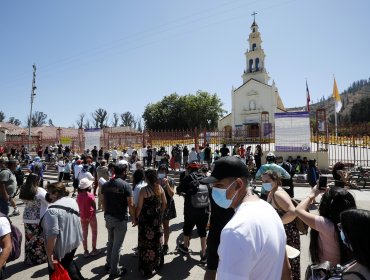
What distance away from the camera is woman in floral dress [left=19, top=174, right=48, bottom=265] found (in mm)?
5262

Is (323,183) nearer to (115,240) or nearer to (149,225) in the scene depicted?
(149,225)

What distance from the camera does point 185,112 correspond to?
173 ft

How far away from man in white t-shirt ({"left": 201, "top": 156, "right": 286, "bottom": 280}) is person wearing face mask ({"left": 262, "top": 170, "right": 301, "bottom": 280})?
59.7 inches

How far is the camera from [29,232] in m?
5.43

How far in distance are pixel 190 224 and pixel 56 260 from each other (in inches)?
98.4

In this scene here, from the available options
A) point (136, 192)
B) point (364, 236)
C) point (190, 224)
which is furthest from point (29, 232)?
point (364, 236)

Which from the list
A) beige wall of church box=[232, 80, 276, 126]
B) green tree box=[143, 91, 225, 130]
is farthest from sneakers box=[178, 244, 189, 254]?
green tree box=[143, 91, 225, 130]

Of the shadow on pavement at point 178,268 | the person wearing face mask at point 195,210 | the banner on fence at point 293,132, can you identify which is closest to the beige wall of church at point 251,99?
the banner on fence at point 293,132

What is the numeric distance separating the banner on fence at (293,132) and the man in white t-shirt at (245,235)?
563 inches

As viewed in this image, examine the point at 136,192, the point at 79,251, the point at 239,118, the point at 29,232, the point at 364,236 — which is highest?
the point at 239,118

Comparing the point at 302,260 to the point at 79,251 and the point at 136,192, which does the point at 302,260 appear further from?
the point at 79,251

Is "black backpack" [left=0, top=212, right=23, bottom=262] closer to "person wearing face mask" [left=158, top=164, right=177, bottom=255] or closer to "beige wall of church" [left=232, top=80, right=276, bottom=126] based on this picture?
"person wearing face mask" [left=158, top=164, right=177, bottom=255]

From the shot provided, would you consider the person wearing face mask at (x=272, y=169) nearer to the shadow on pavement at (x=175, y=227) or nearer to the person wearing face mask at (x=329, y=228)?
the person wearing face mask at (x=329, y=228)

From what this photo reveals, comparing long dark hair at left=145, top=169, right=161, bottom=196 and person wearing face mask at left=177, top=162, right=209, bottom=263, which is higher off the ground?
long dark hair at left=145, top=169, right=161, bottom=196
